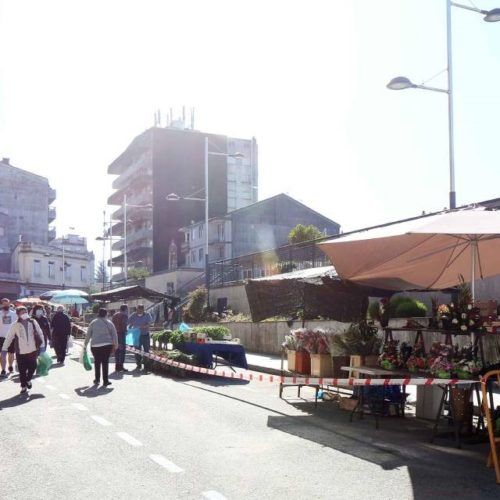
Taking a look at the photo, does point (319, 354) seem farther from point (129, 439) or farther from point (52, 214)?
point (52, 214)

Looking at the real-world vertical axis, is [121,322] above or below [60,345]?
above

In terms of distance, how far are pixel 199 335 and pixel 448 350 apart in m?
9.28

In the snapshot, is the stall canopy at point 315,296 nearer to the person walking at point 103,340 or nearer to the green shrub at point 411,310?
the person walking at point 103,340

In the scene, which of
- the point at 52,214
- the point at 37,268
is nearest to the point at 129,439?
the point at 37,268

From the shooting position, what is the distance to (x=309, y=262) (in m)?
24.8

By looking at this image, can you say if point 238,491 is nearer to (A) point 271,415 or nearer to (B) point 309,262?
(A) point 271,415

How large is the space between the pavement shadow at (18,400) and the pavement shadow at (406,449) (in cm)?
454

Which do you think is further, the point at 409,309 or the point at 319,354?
the point at 409,309

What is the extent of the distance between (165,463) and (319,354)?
4.90m

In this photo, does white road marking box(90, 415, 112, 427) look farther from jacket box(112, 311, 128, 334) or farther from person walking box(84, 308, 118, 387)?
jacket box(112, 311, 128, 334)

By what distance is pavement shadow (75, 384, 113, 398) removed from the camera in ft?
40.5

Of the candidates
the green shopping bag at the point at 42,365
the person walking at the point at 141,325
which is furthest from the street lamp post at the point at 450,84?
the green shopping bag at the point at 42,365

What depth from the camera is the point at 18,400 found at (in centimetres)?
1162

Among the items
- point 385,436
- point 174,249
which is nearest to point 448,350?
point 385,436
